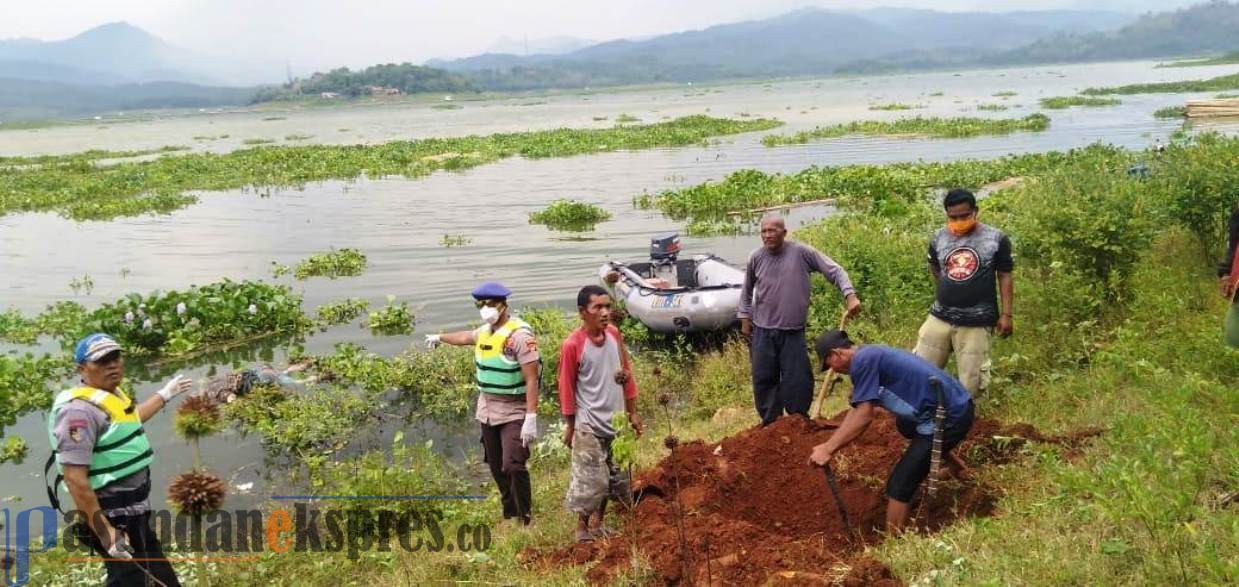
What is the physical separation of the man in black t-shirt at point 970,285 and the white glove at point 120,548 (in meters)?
5.87

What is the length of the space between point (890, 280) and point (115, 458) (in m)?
8.51

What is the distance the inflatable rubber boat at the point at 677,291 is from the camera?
37.8 ft

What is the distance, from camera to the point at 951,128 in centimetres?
4006

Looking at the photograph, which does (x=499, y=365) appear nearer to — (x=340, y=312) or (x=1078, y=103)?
(x=340, y=312)

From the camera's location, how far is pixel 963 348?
6.41m

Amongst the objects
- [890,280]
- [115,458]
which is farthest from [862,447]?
[115,458]

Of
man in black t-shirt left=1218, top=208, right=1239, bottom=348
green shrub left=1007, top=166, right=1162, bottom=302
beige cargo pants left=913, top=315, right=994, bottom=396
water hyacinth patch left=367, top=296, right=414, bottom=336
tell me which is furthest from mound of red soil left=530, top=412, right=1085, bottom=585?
water hyacinth patch left=367, top=296, right=414, bottom=336

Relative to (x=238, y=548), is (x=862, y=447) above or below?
above

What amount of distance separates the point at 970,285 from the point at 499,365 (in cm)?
362

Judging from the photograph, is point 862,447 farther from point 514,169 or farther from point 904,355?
point 514,169

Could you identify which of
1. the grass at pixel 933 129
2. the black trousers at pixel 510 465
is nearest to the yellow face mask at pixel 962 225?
the black trousers at pixel 510 465

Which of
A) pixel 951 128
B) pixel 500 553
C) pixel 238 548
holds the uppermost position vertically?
pixel 951 128

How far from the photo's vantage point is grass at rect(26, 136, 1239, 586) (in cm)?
399

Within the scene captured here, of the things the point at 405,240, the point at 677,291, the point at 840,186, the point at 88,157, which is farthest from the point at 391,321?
the point at 88,157
